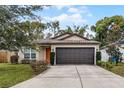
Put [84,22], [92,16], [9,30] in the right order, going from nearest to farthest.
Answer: [9,30]
[92,16]
[84,22]

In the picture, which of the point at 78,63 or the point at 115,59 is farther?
the point at 78,63

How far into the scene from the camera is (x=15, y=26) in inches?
725

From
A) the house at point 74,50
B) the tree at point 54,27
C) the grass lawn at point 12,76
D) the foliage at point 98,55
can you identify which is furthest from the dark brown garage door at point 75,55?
the grass lawn at point 12,76

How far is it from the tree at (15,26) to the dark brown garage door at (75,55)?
810cm

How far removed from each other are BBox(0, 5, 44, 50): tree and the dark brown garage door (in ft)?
26.6

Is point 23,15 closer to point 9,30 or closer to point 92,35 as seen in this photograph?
point 9,30

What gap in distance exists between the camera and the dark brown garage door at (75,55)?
27.6 metres

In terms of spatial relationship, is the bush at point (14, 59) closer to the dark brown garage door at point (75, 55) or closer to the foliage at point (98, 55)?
the dark brown garage door at point (75, 55)

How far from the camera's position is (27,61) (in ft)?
94.6

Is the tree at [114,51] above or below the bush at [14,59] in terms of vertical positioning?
above

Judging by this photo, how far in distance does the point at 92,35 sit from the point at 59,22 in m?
4.95

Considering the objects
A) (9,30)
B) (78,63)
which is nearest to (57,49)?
(78,63)

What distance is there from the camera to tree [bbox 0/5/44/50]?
17.5m

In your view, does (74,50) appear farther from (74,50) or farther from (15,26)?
(15,26)
